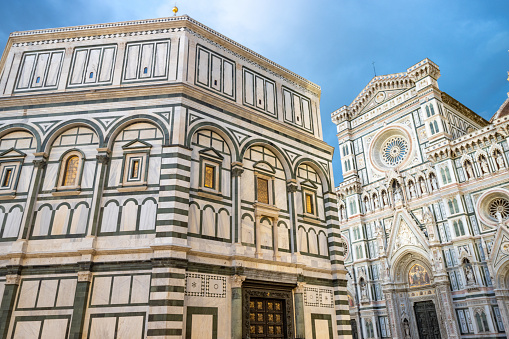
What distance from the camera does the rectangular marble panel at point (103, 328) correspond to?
1082 cm

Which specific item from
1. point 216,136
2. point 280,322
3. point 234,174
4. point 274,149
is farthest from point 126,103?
point 280,322

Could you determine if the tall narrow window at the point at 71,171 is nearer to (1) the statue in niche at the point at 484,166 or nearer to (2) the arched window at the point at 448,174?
(2) the arched window at the point at 448,174

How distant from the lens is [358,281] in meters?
33.2

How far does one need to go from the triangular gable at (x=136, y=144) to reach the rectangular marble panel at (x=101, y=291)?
15.3 feet

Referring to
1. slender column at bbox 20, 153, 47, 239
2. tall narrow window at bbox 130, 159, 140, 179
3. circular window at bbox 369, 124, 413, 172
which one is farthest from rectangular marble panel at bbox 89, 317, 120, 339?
circular window at bbox 369, 124, 413, 172

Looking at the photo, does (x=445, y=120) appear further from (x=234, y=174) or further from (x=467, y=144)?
(x=234, y=174)

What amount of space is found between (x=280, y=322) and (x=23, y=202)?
33.5 feet

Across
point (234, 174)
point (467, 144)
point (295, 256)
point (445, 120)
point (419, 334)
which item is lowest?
point (419, 334)

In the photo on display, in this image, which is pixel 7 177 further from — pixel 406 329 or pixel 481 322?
pixel 406 329

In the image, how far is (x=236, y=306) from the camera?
12328mm

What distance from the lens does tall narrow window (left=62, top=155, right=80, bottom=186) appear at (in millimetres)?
13148

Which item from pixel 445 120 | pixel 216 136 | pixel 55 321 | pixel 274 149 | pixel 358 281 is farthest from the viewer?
pixel 358 281

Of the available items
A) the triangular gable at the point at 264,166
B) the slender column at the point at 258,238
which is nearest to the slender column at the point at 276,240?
the slender column at the point at 258,238

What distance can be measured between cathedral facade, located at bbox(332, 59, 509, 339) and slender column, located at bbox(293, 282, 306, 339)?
17448 mm
